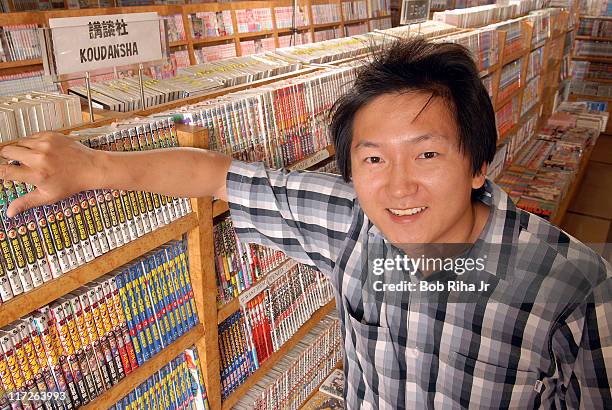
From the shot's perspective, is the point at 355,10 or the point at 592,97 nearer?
the point at 355,10

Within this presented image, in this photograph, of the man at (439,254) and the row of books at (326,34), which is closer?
the man at (439,254)

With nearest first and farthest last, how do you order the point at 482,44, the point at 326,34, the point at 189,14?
1. the point at 482,44
2. the point at 189,14
3. the point at 326,34

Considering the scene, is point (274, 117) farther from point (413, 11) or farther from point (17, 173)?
point (413, 11)

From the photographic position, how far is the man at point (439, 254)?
90cm

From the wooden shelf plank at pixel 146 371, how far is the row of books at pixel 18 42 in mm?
2921

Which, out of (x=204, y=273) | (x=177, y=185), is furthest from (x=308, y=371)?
(x=177, y=185)

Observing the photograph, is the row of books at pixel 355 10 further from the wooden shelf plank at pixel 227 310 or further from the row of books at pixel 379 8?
the wooden shelf plank at pixel 227 310

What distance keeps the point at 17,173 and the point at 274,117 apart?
33.0 inches

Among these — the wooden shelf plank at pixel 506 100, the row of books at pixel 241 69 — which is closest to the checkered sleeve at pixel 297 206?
the row of books at pixel 241 69

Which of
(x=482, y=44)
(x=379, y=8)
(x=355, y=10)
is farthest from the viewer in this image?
(x=379, y=8)

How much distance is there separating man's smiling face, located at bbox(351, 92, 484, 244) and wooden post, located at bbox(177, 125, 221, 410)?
1.49ft

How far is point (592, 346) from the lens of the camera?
0.86 metres

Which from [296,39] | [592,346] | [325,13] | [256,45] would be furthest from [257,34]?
[592,346]

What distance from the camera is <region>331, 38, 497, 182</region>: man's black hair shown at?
3.18 ft
